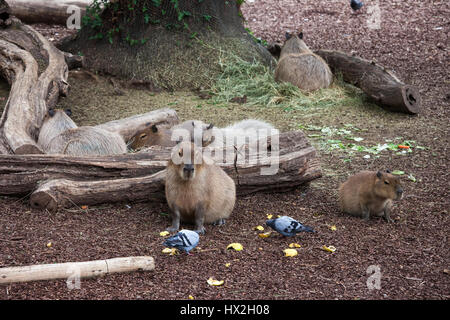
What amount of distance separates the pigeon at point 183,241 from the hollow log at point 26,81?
91.8 inches

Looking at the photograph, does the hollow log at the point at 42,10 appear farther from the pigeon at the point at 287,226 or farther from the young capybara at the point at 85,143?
the pigeon at the point at 287,226

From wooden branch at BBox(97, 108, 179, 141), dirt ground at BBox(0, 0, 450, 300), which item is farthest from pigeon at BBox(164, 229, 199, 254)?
wooden branch at BBox(97, 108, 179, 141)

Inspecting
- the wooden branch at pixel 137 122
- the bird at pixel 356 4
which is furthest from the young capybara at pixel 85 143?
the bird at pixel 356 4

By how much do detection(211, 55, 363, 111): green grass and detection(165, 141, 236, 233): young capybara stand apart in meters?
4.11

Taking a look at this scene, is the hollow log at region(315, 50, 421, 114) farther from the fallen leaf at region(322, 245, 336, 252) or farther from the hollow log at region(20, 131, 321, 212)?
the fallen leaf at region(322, 245, 336, 252)

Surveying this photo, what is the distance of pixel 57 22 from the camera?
1174 centimetres

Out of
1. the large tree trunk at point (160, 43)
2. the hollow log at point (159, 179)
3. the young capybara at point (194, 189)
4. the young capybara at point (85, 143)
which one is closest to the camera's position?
the young capybara at point (194, 189)

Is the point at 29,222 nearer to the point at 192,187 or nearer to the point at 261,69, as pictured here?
the point at 192,187

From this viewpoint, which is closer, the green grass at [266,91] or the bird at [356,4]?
the green grass at [266,91]

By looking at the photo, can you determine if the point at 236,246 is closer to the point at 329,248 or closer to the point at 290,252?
the point at 290,252

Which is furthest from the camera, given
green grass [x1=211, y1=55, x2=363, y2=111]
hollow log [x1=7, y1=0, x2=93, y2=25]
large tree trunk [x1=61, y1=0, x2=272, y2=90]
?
hollow log [x1=7, y1=0, x2=93, y2=25]

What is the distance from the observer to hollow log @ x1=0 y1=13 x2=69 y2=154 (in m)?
5.61

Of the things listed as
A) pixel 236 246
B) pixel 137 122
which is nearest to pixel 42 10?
pixel 137 122

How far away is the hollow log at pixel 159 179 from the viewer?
463cm
